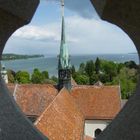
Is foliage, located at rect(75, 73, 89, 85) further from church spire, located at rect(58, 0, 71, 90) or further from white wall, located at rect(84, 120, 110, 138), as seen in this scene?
white wall, located at rect(84, 120, 110, 138)

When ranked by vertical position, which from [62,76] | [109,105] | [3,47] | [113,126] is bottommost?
[109,105]

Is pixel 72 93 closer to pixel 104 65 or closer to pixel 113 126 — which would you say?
pixel 113 126

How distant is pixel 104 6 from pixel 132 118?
118 centimetres

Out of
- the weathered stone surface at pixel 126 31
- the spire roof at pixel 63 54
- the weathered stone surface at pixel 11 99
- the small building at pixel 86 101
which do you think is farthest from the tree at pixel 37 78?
the weathered stone surface at pixel 126 31

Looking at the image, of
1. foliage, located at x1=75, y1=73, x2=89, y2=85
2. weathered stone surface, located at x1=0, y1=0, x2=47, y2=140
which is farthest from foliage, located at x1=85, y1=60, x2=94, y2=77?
weathered stone surface, located at x1=0, y1=0, x2=47, y2=140

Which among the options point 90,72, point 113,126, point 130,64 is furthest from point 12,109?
point 130,64

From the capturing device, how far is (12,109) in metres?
4.52

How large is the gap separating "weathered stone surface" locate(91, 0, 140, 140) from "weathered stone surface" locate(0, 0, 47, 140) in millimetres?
733

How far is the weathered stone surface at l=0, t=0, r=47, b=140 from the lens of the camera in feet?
13.9

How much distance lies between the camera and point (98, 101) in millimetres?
43469

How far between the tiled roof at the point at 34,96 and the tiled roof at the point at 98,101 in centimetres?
294

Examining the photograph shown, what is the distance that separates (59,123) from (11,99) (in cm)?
2232

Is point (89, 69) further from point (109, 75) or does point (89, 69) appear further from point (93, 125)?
point (93, 125)

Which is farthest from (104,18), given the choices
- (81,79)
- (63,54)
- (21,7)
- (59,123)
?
(81,79)
